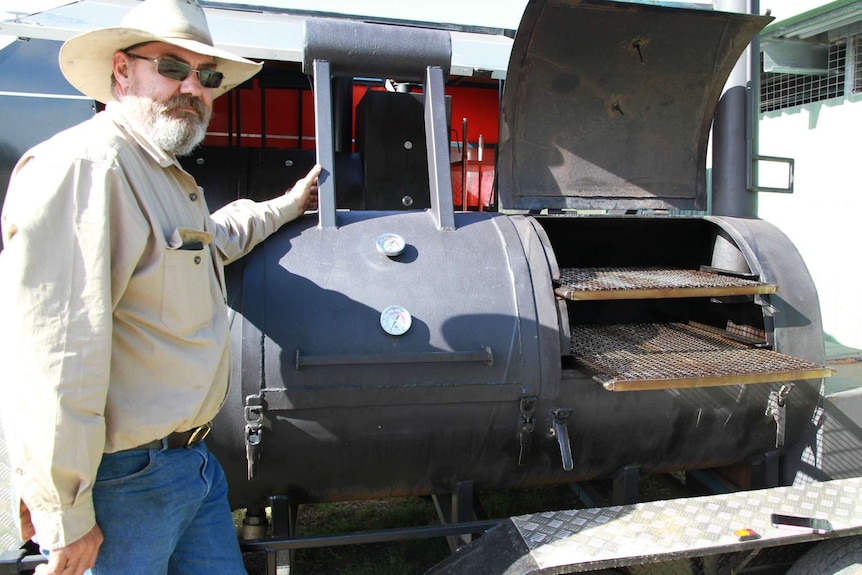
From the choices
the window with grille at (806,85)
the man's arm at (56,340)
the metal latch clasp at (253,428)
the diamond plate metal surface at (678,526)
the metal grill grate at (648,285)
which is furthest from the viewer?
the window with grille at (806,85)

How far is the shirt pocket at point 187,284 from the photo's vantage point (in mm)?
1499

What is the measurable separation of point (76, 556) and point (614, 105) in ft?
8.48

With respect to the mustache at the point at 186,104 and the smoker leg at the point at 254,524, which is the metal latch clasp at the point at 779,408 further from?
the mustache at the point at 186,104

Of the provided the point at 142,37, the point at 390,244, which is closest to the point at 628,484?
the point at 390,244

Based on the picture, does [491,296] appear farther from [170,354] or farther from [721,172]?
[721,172]

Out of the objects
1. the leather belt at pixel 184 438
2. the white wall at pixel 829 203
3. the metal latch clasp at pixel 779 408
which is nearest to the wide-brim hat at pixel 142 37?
the leather belt at pixel 184 438

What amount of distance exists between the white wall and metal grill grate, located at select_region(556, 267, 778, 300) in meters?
5.34

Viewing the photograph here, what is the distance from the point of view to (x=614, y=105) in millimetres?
2900

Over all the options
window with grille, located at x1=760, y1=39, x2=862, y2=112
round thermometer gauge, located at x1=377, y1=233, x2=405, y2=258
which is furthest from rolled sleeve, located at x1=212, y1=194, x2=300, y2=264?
window with grille, located at x1=760, y1=39, x2=862, y2=112

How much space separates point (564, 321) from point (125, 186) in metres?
1.44

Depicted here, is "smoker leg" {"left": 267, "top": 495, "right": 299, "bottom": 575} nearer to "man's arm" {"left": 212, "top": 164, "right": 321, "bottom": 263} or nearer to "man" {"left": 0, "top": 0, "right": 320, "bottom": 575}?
"man" {"left": 0, "top": 0, "right": 320, "bottom": 575}

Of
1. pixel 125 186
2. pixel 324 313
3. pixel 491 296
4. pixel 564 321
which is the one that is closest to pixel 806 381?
pixel 564 321

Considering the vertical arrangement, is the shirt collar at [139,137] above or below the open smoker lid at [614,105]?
below

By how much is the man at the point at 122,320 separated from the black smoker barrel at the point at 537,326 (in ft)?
1.18
